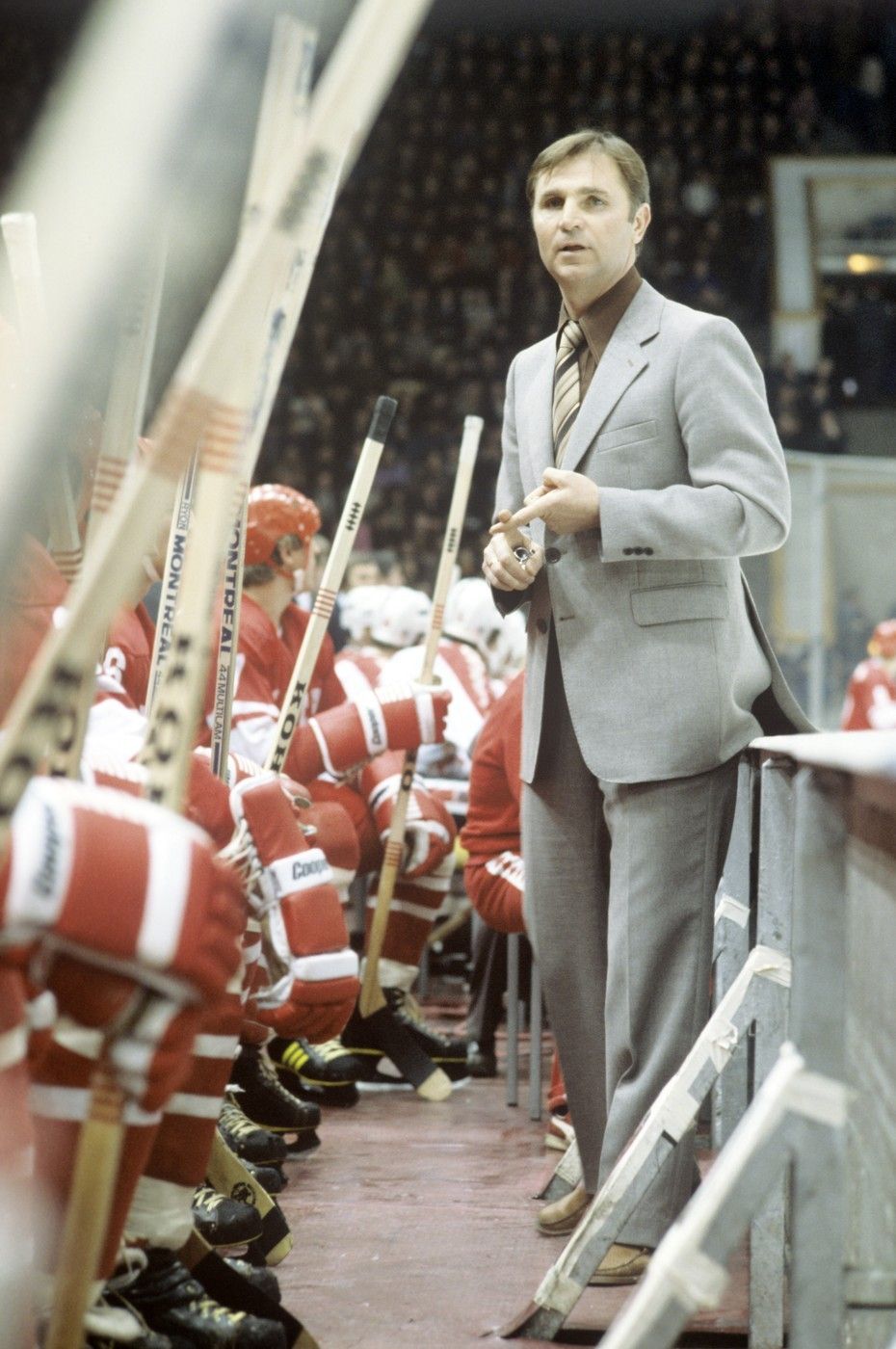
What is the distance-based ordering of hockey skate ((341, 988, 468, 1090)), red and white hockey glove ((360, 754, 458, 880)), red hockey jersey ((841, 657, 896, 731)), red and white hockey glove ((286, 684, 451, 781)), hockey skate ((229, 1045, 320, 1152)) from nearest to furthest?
hockey skate ((229, 1045, 320, 1152))
red and white hockey glove ((286, 684, 451, 781))
hockey skate ((341, 988, 468, 1090))
red and white hockey glove ((360, 754, 458, 880))
red hockey jersey ((841, 657, 896, 731))

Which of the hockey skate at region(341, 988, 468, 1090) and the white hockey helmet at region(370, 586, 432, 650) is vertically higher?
the white hockey helmet at region(370, 586, 432, 650)

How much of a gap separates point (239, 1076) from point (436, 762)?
221 centimetres

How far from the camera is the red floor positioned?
2.11 meters

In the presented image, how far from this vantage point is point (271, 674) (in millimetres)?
3617

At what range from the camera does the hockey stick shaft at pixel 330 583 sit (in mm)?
2551

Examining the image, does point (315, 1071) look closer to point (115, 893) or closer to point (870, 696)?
point (115, 893)

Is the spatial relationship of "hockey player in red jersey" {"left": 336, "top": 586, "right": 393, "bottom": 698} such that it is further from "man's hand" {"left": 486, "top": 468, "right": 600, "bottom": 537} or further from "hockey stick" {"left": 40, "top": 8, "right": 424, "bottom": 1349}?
"hockey stick" {"left": 40, "top": 8, "right": 424, "bottom": 1349}

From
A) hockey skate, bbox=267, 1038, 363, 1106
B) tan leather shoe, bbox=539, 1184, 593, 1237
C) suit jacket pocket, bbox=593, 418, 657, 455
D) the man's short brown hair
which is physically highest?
the man's short brown hair

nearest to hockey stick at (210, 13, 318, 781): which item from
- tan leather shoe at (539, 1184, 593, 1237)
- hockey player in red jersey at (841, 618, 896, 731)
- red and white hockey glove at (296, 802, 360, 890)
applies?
tan leather shoe at (539, 1184, 593, 1237)

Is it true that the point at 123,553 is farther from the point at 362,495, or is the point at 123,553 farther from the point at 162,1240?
the point at 362,495

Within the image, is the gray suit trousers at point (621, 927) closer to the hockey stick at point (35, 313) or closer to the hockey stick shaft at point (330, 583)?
the hockey stick shaft at point (330, 583)

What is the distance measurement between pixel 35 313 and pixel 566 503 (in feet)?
2.65

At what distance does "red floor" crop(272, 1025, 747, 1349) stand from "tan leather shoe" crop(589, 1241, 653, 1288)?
0.02 metres

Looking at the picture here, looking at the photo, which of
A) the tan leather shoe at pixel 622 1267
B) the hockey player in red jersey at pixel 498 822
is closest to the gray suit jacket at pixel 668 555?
the tan leather shoe at pixel 622 1267
